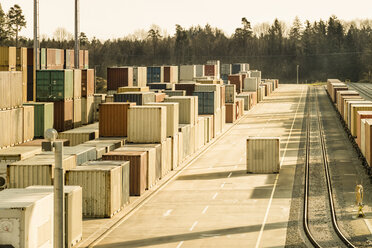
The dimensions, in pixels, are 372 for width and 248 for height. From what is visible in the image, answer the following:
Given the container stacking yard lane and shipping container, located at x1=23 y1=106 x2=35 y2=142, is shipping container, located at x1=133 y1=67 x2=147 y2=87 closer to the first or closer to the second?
the container stacking yard lane

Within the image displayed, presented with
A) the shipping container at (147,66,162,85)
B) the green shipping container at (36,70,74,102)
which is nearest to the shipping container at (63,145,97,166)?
the green shipping container at (36,70,74,102)

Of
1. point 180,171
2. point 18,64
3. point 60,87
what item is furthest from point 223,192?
point 18,64

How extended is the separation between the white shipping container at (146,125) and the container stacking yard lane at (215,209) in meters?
3.99

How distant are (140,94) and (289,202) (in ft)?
72.4

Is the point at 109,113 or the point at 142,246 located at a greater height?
the point at 109,113

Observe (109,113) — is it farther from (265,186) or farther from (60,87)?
(265,186)

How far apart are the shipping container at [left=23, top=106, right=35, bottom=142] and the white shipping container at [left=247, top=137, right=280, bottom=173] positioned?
17867mm

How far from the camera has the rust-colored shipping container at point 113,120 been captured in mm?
55875

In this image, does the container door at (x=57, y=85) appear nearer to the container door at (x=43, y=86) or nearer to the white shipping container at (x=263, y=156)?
the container door at (x=43, y=86)

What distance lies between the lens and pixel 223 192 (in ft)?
164

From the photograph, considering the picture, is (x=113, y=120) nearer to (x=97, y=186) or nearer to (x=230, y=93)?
(x=97, y=186)

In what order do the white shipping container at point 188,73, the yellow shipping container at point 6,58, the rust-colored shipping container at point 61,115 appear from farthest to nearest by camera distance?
the white shipping container at point 188,73 < the yellow shipping container at point 6,58 < the rust-colored shipping container at point 61,115

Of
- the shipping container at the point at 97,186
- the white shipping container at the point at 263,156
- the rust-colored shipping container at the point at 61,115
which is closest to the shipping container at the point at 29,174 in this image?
the shipping container at the point at 97,186

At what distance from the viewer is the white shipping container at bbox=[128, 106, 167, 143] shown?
53.6 meters
